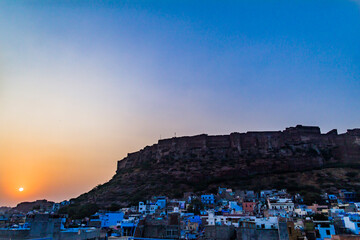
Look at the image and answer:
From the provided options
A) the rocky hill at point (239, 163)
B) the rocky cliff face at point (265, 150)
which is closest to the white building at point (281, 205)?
the rocky hill at point (239, 163)

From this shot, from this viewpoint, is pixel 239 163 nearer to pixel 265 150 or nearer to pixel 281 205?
pixel 265 150

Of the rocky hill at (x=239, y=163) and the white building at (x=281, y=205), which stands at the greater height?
the rocky hill at (x=239, y=163)

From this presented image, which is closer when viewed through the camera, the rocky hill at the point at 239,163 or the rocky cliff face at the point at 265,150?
the rocky hill at the point at 239,163

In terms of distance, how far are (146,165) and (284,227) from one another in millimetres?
66864

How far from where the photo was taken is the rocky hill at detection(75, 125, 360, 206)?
5862 centimetres

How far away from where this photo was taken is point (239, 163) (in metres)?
70.3

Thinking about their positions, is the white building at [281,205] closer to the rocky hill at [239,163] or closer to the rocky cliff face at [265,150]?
the rocky hill at [239,163]

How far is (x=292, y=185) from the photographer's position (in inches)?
2124

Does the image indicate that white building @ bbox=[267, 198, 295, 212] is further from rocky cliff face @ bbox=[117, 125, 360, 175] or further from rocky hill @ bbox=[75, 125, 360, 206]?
rocky cliff face @ bbox=[117, 125, 360, 175]

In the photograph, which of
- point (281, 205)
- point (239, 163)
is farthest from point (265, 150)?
point (281, 205)

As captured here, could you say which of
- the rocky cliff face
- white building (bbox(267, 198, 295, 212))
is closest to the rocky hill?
the rocky cliff face

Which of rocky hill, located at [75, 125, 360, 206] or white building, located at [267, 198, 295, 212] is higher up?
rocky hill, located at [75, 125, 360, 206]

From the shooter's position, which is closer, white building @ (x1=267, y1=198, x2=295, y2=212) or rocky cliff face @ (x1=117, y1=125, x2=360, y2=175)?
white building @ (x1=267, y1=198, x2=295, y2=212)

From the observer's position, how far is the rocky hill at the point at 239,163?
58625mm
